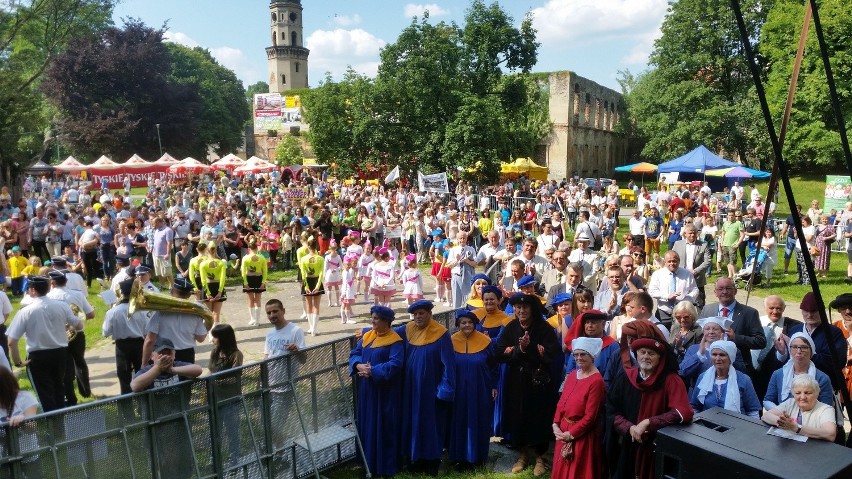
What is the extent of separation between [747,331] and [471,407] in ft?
8.28

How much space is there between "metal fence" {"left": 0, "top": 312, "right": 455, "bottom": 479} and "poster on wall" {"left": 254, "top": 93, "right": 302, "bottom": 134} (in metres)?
57.5

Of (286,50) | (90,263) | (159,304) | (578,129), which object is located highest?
(286,50)

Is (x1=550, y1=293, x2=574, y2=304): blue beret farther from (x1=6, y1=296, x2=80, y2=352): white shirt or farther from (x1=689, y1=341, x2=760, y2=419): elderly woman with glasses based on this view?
(x1=6, y1=296, x2=80, y2=352): white shirt

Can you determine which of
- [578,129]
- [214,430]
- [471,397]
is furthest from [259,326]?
[578,129]

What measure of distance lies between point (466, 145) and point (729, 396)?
2244 cm

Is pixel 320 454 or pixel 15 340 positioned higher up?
pixel 15 340

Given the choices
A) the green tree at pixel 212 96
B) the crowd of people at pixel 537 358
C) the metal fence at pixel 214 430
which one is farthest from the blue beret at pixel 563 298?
the green tree at pixel 212 96

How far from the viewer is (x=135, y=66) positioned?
51.3 meters

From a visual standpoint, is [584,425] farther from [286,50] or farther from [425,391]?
[286,50]

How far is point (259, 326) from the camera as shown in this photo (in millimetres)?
11344

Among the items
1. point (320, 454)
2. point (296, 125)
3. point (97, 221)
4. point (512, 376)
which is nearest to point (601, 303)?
point (512, 376)

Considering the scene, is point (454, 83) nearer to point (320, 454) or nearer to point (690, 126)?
point (690, 126)

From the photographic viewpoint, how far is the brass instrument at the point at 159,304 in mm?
6098

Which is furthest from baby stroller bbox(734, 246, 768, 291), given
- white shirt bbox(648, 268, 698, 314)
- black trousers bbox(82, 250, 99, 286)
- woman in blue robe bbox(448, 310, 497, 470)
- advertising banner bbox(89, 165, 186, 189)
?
advertising banner bbox(89, 165, 186, 189)
